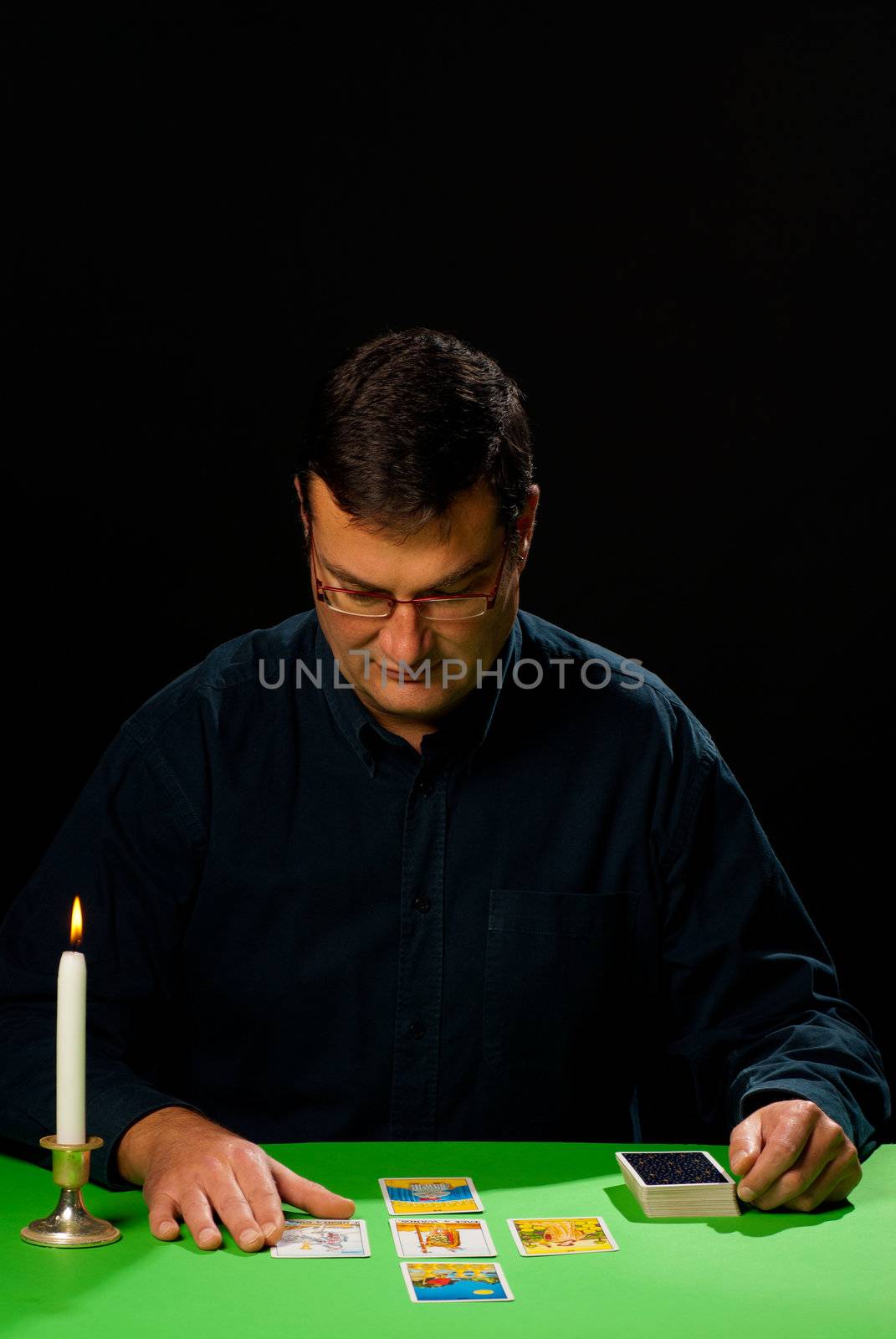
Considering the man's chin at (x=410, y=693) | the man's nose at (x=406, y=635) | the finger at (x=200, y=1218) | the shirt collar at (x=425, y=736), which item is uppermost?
the man's nose at (x=406, y=635)

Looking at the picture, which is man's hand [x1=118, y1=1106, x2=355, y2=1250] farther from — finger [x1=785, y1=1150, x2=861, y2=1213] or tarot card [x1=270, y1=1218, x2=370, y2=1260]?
finger [x1=785, y1=1150, x2=861, y2=1213]

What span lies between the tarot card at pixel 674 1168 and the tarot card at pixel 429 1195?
0.17 meters

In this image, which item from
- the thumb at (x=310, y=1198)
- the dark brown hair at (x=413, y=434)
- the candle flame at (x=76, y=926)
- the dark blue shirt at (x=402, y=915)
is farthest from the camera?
the dark blue shirt at (x=402, y=915)

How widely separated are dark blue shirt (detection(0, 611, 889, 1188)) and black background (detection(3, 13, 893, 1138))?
0.97 meters

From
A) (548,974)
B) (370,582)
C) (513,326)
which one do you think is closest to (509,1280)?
(548,974)

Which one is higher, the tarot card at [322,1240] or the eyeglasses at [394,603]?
the eyeglasses at [394,603]

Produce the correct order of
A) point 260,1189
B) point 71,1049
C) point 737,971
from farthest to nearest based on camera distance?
point 737,971
point 260,1189
point 71,1049

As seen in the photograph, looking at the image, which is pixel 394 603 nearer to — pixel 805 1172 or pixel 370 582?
pixel 370 582

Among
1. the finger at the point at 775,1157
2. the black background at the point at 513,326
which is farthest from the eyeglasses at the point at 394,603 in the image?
the black background at the point at 513,326

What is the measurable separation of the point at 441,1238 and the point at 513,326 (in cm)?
206

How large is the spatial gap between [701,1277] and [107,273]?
224cm

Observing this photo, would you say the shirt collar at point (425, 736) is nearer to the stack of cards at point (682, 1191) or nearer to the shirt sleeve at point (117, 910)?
the shirt sleeve at point (117, 910)

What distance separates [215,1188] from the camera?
5.49 ft

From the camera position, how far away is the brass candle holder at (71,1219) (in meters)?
1.61
